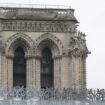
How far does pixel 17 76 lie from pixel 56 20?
427 cm

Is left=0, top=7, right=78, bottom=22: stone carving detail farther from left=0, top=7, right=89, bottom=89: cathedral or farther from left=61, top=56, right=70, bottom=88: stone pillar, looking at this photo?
left=61, top=56, right=70, bottom=88: stone pillar

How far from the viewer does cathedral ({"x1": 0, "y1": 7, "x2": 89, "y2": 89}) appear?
8788 cm

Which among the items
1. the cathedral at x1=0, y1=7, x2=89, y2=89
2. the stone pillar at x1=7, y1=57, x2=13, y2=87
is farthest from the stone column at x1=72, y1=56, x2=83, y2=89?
the stone pillar at x1=7, y1=57, x2=13, y2=87

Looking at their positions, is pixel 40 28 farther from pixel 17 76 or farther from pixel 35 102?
pixel 35 102

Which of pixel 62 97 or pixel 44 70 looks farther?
pixel 44 70

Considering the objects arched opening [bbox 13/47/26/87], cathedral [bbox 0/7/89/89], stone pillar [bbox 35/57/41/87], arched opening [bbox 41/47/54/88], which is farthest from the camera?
arched opening [bbox 41/47/54/88]

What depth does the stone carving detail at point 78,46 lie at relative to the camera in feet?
288

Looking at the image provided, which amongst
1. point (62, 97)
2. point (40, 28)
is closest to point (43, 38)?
point (40, 28)

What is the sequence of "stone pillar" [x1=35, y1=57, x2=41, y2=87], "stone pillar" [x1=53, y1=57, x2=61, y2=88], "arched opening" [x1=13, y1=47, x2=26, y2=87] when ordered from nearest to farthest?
1. "stone pillar" [x1=35, y1=57, x2=41, y2=87]
2. "stone pillar" [x1=53, y1=57, x2=61, y2=88]
3. "arched opening" [x1=13, y1=47, x2=26, y2=87]

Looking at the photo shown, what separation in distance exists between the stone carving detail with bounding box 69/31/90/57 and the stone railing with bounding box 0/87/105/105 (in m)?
4.44

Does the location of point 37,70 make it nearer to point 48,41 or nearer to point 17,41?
point 48,41

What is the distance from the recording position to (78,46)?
87.8m

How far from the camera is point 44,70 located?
8944 cm

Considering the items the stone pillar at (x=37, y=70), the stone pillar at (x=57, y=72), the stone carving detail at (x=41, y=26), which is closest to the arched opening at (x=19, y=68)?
the stone pillar at (x=37, y=70)
